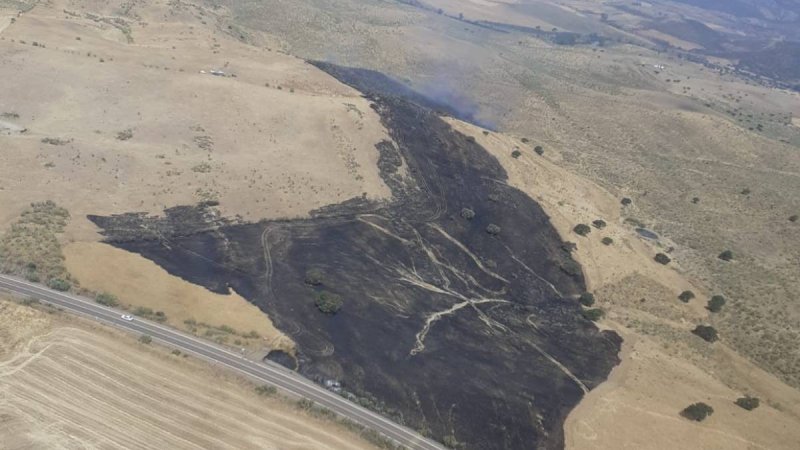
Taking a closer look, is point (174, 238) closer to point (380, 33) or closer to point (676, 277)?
point (676, 277)

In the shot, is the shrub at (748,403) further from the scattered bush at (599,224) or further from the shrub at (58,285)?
the shrub at (58,285)

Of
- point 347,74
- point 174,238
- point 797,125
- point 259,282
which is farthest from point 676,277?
point 797,125

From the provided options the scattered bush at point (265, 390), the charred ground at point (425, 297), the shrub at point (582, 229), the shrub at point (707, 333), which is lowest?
the scattered bush at point (265, 390)

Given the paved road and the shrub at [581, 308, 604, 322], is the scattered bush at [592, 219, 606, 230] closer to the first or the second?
the shrub at [581, 308, 604, 322]

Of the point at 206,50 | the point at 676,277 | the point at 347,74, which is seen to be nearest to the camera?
the point at 676,277

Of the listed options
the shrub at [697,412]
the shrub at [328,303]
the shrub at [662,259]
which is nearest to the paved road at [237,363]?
the shrub at [328,303]
